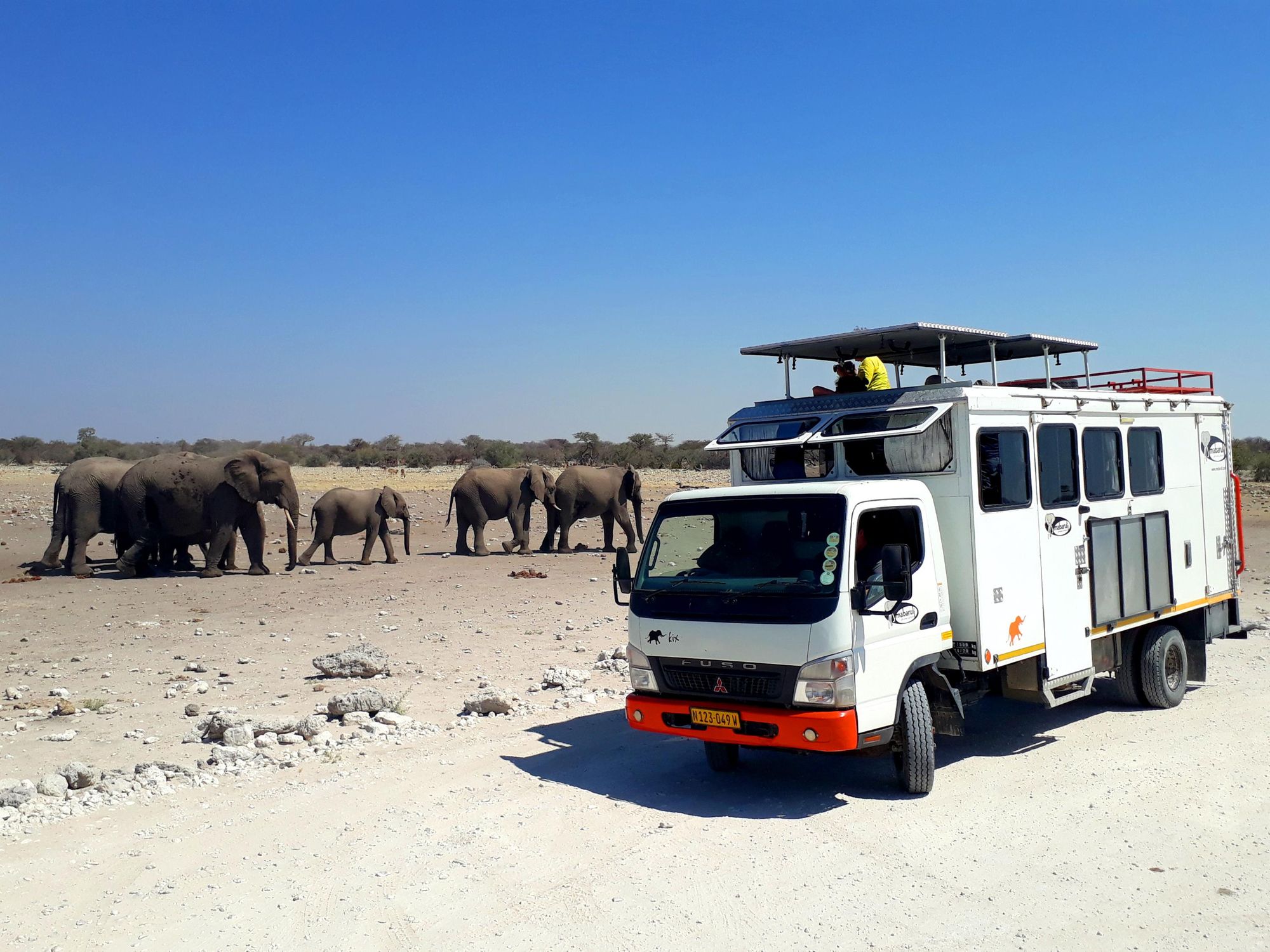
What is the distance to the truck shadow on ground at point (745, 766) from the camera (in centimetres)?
795

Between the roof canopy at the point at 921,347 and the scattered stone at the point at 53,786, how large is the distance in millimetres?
6825

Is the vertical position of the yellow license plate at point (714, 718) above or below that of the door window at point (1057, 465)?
below

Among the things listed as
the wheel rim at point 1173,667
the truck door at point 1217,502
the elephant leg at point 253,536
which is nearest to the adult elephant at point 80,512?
the elephant leg at point 253,536

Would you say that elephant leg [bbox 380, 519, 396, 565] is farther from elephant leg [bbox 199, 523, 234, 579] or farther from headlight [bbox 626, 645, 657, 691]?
headlight [bbox 626, 645, 657, 691]

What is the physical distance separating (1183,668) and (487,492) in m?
20.5

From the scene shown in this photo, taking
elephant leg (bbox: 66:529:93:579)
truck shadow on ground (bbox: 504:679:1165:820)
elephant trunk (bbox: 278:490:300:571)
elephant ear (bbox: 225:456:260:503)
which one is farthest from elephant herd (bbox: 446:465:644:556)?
truck shadow on ground (bbox: 504:679:1165:820)

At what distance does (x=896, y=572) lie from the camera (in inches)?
282

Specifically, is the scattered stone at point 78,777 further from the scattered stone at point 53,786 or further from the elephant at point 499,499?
the elephant at point 499,499

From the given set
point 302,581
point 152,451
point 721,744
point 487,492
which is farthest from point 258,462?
point 152,451

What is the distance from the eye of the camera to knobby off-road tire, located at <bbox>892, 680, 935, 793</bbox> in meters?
7.72

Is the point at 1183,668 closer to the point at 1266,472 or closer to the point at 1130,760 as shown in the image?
the point at 1130,760

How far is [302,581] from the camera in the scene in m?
22.0

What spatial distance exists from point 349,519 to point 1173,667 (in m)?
19.6

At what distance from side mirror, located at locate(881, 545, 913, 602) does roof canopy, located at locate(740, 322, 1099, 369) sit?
93.3 inches
